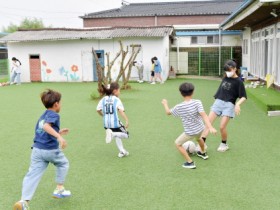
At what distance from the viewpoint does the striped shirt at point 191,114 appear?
494 cm

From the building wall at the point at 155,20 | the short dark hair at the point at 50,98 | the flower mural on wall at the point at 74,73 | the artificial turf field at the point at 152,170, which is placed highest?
the building wall at the point at 155,20

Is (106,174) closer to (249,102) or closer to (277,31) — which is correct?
(249,102)

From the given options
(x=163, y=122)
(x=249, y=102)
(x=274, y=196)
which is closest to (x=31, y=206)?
(x=274, y=196)

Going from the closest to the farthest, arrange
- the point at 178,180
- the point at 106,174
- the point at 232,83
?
the point at 178,180, the point at 106,174, the point at 232,83

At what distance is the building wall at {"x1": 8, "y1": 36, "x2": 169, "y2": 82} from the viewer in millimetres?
20578

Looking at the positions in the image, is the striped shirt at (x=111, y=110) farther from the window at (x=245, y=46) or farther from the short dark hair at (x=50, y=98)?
the window at (x=245, y=46)

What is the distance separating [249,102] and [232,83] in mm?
5740

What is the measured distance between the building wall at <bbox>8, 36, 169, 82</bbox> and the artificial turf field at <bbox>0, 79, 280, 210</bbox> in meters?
12.0

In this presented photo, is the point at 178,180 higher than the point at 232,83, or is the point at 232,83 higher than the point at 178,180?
the point at 232,83

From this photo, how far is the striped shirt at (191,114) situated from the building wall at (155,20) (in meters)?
27.7

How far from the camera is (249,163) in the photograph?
534 cm

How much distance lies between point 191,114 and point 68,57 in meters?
17.1

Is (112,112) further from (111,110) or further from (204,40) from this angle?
(204,40)

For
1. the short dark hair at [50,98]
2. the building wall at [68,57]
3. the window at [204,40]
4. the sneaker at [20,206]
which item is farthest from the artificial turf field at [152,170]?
the window at [204,40]
